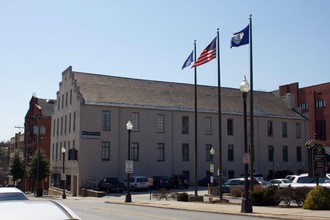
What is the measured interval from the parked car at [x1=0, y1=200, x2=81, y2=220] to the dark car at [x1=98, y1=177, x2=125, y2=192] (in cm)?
4669

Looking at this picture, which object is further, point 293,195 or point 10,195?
point 293,195

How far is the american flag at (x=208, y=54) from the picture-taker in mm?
30172

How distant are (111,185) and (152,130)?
439 inches

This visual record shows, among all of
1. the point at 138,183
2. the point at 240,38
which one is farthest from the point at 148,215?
the point at 138,183

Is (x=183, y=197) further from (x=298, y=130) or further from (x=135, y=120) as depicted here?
(x=298, y=130)

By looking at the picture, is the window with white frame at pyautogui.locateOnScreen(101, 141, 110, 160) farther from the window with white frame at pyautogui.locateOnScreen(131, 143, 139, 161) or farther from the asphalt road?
the asphalt road

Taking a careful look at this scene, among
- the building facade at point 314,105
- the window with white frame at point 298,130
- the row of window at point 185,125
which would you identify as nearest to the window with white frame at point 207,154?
the row of window at point 185,125

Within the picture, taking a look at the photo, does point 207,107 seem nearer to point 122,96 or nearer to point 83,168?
point 122,96

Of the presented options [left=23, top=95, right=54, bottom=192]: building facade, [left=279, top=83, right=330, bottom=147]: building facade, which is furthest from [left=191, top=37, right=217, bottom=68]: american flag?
[left=23, top=95, right=54, bottom=192]: building facade

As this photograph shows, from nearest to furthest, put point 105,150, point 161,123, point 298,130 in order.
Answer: point 105,150, point 161,123, point 298,130

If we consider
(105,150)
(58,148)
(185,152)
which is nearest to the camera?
(105,150)

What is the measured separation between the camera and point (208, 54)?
30.7m

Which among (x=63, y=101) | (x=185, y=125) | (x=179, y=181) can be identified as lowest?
(x=179, y=181)

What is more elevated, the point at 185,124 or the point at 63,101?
the point at 63,101
